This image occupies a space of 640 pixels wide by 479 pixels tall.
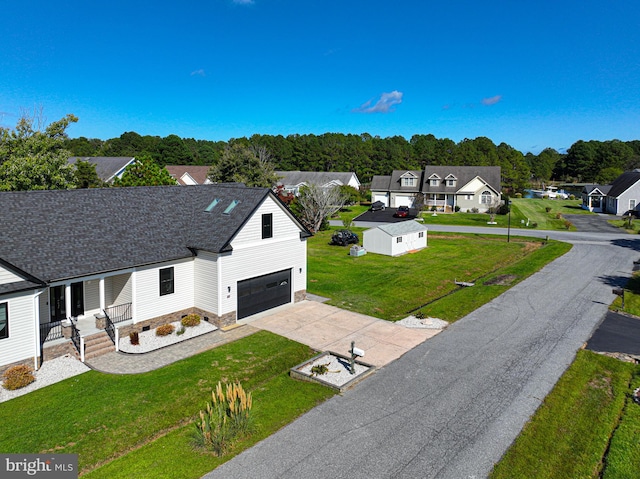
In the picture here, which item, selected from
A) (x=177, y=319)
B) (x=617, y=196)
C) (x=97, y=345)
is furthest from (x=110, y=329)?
(x=617, y=196)

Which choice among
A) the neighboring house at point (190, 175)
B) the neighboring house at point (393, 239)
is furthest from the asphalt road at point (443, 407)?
the neighboring house at point (190, 175)

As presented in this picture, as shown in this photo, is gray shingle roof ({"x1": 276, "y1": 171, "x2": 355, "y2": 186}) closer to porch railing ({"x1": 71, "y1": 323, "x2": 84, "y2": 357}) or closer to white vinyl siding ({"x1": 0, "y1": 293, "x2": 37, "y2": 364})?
porch railing ({"x1": 71, "y1": 323, "x2": 84, "y2": 357})

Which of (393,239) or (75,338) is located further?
(393,239)

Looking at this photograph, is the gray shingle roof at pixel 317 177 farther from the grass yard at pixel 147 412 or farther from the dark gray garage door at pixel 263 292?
the grass yard at pixel 147 412

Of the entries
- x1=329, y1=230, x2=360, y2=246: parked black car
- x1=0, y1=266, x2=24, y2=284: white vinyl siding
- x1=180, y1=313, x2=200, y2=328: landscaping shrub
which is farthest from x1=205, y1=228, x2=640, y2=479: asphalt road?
x1=329, y1=230, x2=360, y2=246: parked black car

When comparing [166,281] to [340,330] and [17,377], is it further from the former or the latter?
[340,330]

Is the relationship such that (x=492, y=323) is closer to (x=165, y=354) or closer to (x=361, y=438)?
(x=361, y=438)

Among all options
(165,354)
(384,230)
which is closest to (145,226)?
(165,354)
